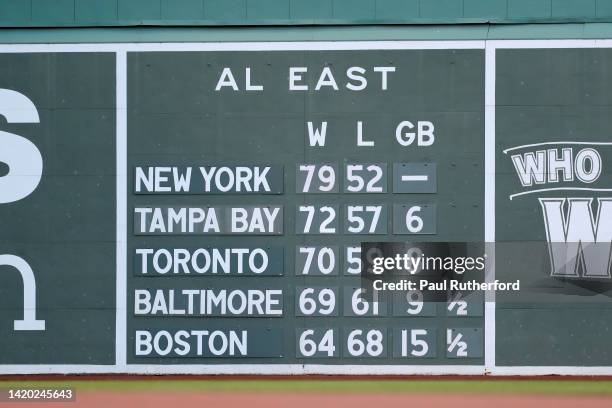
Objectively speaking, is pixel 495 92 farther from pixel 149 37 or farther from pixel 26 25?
pixel 26 25

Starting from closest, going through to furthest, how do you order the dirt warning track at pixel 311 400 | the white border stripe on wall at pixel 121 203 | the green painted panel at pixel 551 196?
the dirt warning track at pixel 311 400 < the green painted panel at pixel 551 196 < the white border stripe on wall at pixel 121 203

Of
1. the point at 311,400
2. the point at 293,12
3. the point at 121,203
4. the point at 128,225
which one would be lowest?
the point at 311,400

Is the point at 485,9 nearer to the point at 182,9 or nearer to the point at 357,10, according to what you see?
the point at 357,10

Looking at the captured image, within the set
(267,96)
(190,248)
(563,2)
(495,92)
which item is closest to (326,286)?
(190,248)

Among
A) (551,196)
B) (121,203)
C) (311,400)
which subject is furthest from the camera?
(121,203)

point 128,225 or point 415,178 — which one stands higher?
point 415,178

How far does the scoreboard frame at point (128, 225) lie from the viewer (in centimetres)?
755

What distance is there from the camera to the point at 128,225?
762 centimetres

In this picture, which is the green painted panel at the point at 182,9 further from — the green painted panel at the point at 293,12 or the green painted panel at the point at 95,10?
the green painted panel at the point at 95,10

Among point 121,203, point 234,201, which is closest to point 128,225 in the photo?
point 121,203

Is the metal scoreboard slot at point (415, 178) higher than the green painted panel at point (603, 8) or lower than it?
lower

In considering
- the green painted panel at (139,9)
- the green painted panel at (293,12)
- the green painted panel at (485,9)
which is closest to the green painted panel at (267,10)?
the green painted panel at (293,12)

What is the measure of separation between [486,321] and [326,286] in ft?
4.27

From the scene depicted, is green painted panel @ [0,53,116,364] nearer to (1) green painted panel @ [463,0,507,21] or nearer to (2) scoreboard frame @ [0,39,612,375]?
(2) scoreboard frame @ [0,39,612,375]
